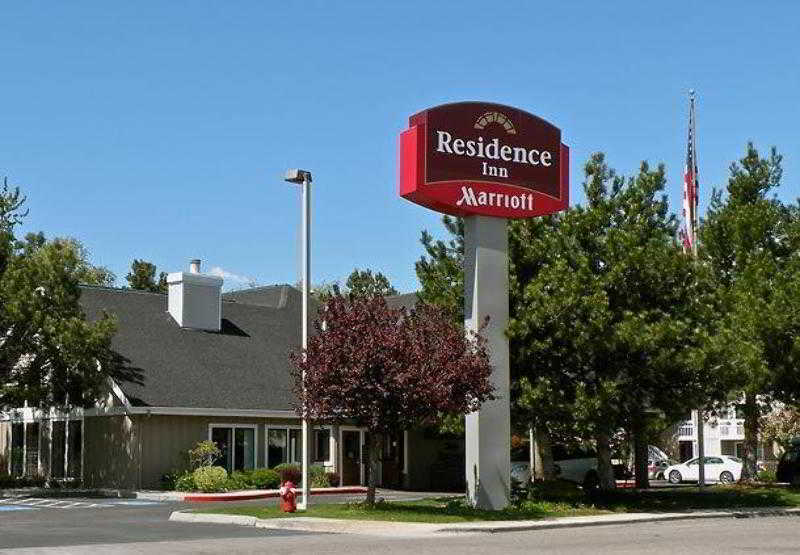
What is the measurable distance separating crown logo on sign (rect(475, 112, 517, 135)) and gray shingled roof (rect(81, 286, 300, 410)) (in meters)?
14.4

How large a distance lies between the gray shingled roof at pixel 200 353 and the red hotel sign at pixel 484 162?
539 inches

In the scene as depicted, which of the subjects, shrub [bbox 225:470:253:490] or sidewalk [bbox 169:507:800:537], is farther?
shrub [bbox 225:470:253:490]

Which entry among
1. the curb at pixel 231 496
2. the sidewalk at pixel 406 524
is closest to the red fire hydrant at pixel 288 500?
the sidewalk at pixel 406 524

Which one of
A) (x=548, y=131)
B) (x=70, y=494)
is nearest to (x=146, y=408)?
(x=70, y=494)

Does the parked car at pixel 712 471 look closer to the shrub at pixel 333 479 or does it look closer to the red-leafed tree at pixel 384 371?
the shrub at pixel 333 479

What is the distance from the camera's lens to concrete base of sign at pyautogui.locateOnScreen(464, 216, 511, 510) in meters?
27.5

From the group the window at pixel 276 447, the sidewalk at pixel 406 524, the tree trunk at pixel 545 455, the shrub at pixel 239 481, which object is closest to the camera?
the sidewalk at pixel 406 524

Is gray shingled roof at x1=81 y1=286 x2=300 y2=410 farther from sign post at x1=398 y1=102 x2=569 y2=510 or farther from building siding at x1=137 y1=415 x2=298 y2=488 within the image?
sign post at x1=398 y1=102 x2=569 y2=510

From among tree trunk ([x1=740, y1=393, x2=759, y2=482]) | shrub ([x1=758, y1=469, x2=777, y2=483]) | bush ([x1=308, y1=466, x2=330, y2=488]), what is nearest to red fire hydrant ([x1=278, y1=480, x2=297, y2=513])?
bush ([x1=308, y1=466, x2=330, y2=488])

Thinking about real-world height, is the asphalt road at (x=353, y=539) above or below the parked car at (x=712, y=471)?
above

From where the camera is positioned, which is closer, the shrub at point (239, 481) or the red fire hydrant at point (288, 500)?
the red fire hydrant at point (288, 500)

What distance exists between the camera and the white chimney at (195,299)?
42875mm

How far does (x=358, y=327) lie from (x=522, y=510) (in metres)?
5.73

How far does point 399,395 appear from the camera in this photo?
25406 millimetres
